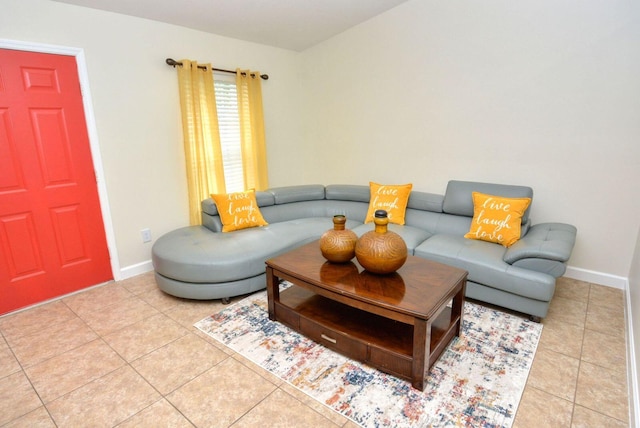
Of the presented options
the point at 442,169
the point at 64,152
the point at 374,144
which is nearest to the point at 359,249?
the point at 442,169

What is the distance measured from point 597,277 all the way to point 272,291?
2841 millimetres

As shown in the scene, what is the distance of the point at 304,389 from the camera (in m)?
1.80

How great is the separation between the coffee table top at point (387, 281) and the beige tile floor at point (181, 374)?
612 millimetres

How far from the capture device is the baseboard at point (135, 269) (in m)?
3.23

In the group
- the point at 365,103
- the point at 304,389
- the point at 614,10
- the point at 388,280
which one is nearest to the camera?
the point at 304,389

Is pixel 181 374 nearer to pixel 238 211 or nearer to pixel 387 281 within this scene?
pixel 387 281

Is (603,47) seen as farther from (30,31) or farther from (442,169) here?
(30,31)

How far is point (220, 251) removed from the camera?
2.71m

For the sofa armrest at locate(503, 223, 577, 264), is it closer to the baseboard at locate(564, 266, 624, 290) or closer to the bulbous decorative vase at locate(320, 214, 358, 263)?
the baseboard at locate(564, 266, 624, 290)

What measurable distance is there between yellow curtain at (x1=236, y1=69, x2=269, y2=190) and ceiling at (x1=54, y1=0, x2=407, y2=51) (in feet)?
1.61

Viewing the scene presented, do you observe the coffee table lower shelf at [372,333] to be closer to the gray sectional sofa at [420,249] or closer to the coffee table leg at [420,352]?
the coffee table leg at [420,352]

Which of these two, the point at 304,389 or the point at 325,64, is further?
the point at 325,64

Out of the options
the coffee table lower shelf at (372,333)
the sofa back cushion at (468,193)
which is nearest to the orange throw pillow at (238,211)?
the coffee table lower shelf at (372,333)

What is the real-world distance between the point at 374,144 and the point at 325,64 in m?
1.28
